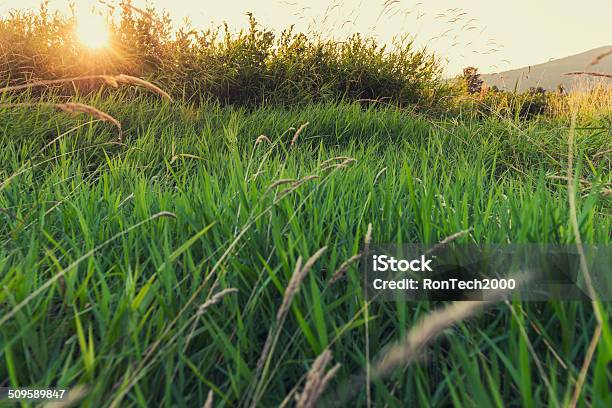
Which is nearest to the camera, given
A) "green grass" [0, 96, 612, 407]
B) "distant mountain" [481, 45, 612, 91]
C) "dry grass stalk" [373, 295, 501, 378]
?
"dry grass stalk" [373, 295, 501, 378]

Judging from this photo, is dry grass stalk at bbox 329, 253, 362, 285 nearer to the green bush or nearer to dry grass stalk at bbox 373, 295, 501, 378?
dry grass stalk at bbox 373, 295, 501, 378

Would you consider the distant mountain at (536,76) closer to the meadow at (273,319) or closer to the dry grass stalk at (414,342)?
the meadow at (273,319)

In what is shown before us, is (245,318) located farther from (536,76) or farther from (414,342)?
(536,76)

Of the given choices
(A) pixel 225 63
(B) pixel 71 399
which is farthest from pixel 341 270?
(A) pixel 225 63

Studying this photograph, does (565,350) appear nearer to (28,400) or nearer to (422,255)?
(422,255)

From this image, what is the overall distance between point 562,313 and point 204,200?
3.12 feet

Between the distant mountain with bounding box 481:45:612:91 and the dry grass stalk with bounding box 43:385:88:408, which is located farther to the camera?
the distant mountain with bounding box 481:45:612:91

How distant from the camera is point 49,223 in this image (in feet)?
4.53

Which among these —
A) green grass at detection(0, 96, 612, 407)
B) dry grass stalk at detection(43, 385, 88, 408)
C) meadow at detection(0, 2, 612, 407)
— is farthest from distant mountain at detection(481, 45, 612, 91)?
dry grass stalk at detection(43, 385, 88, 408)

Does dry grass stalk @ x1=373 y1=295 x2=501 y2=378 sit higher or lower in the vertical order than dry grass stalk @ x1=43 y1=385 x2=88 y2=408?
higher

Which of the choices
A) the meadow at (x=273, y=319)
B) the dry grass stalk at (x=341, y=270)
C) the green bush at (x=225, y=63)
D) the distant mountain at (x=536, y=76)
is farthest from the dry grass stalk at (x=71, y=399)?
the green bush at (x=225, y=63)

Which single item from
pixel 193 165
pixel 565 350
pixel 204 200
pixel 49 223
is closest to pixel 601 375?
pixel 565 350

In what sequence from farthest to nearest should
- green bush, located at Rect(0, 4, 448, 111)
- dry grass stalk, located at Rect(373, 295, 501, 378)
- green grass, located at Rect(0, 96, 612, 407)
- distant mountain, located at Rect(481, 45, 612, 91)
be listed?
green bush, located at Rect(0, 4, 448, 111) < distant mountain, located at Rect(481, 45, 612, 91) < green grass, located at Rect(0, 96, 612, 407) < dry grass stalk, located at Rect(373, 295, 501, 378)

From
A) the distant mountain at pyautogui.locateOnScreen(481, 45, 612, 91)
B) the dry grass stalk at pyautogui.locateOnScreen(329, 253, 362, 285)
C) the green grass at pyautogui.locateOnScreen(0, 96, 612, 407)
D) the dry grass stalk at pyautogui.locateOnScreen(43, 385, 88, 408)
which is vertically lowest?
Result: the dry grass stalk at pyautogui.locateOnScreen(43, 385, 88, 408)
